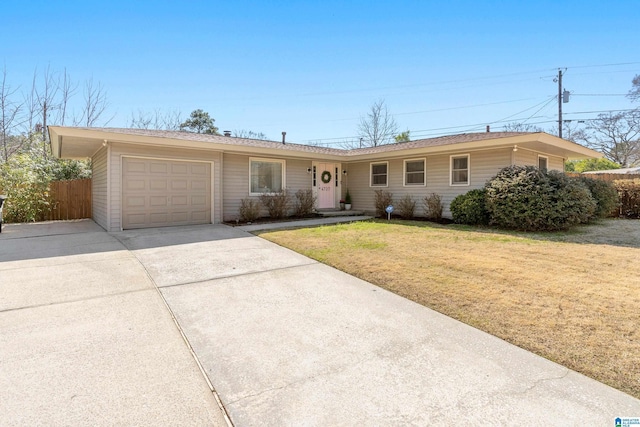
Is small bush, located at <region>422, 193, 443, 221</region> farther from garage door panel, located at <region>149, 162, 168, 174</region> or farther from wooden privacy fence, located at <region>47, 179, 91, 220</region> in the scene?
wooden privacy fence, located at <region>47, 179, 91, 220</region>

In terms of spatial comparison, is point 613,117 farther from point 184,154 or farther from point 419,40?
point 184,154

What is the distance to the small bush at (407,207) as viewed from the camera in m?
11.5

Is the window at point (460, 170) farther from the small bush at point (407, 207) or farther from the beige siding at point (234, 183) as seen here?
the beige siding at point (234, 183)

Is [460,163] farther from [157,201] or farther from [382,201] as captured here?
[157,201]

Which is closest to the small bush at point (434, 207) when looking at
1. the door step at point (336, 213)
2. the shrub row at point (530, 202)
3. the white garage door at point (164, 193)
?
the shrub row at point (530, 202)

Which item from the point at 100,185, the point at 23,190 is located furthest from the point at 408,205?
the point at 23,190

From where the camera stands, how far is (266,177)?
11.3 meters

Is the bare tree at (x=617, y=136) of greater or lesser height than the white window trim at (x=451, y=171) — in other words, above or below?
above

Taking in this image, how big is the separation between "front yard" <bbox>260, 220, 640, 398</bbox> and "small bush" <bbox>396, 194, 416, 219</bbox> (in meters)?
3.62

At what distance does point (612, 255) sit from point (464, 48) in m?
11.6

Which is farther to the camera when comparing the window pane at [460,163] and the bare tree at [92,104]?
the bare tree at [92,104]

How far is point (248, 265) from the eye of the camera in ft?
16.2

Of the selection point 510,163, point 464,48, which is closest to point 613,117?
point 464,48

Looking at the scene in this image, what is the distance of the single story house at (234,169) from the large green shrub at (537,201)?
1217 millimetres
